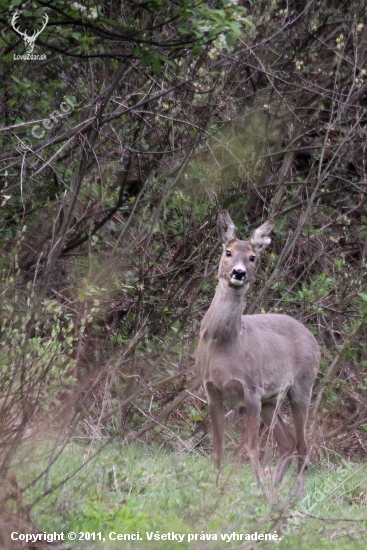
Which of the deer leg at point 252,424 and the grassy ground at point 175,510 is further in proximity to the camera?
the deer leg at point 252,424

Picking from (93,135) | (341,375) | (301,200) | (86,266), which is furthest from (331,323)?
(93,135)

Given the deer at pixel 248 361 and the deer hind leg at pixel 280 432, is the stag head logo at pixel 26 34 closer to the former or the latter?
the deer at pixel 248 361

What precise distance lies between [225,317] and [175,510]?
2811mm

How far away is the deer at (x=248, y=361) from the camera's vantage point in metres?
8.40

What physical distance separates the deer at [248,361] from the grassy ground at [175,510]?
88 cm

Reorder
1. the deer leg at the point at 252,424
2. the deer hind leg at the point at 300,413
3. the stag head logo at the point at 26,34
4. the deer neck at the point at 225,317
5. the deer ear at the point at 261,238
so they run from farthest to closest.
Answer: the deer hind leg at the point at 300,413 → the deer ear at the point at 261,238 → the deer neck at the point at 225,317 → the deer leg at the point at 252,424 → the stag head logo at the point at 26,34

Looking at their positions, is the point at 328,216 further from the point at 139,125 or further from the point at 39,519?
the point at 39,519

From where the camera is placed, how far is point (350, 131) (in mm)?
11727

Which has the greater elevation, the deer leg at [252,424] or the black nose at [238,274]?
the black nose at [238,274]

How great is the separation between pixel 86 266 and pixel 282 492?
4260 mm

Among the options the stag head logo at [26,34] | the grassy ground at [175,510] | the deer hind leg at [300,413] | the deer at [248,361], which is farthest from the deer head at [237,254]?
the stag head logo at [26,34]

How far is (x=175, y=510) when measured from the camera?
608 centimetres

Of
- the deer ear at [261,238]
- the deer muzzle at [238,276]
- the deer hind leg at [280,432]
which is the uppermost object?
the deer ear at [261,238]

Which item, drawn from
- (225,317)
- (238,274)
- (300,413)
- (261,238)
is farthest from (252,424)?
(261,238)
